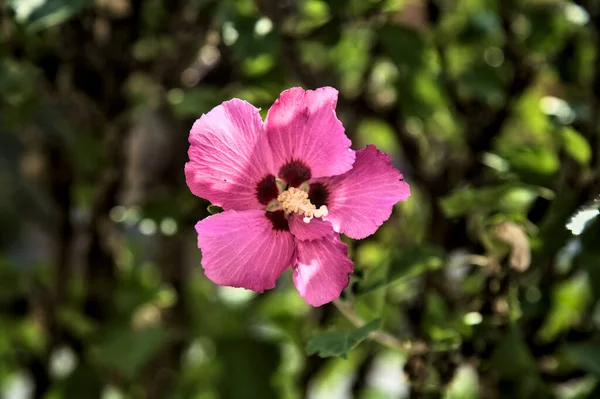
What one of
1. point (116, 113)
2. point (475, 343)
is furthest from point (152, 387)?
point (475, 343)

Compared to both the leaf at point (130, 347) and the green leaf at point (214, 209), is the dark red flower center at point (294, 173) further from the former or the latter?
the leaf at point (130, 347)

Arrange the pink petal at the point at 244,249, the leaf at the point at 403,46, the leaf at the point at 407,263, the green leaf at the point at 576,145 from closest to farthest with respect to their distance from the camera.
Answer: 1. the pink petal at the point at 244,249
2. the leaf at the point at 407,263
3. the green leaf at the point at 576,145
4. the leaf at the point at 403,46

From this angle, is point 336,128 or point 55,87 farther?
point 55,87

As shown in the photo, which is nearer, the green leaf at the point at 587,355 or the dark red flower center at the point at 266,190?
the dark red flower center at the point at 266,190

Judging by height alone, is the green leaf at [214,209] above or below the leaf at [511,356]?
above

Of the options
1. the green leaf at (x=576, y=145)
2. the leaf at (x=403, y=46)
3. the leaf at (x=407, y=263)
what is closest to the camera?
the leaf at (x=407, y=263)

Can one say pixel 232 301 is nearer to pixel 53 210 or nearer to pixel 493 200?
Answer: pixel 53 210

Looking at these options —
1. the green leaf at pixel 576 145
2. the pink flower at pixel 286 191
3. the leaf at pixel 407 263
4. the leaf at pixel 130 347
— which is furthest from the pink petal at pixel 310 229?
the leaf at pixel 130 347

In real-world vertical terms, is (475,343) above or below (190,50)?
below

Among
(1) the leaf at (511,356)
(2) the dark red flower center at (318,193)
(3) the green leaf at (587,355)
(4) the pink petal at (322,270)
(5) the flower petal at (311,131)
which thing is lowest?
(3) the green leaf at (587,355)
